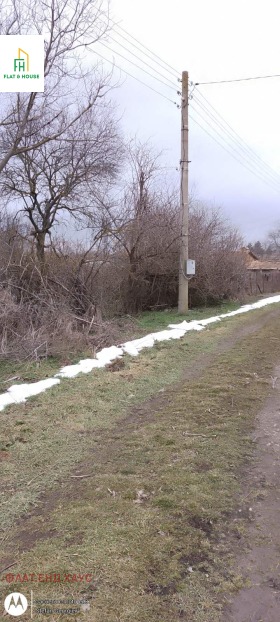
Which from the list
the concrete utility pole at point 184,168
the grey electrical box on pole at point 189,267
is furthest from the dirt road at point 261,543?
the concrete utility pole at point 184,168

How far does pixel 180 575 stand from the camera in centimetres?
254

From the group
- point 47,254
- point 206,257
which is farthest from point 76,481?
point 206,257

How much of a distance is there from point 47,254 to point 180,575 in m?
11.1

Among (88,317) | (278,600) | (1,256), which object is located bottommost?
(278,600)

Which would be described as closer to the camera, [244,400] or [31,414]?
[31,414]

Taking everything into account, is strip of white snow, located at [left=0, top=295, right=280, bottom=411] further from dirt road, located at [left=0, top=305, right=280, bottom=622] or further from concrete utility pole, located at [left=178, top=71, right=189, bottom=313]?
concrete utility pole, located at [left=178, top=71, right=189, bottom=313]

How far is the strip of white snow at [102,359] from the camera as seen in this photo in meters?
5.87

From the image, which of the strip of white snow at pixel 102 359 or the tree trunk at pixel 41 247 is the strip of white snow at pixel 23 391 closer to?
the strip of white snow at pixel 102 359

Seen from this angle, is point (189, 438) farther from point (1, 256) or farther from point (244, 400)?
point (1, 256)

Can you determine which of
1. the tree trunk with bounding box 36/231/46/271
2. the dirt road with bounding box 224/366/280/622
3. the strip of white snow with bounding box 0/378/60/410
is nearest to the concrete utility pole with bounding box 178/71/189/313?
the tree trunk with bounding box 36/231/46/271

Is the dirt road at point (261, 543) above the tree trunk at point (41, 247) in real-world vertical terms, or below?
below

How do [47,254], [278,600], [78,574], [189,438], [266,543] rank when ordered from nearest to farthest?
[278,600] → [78,574] → [266,543] → [189,438] → [47,254]

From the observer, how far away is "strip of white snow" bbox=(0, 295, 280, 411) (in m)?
5.87

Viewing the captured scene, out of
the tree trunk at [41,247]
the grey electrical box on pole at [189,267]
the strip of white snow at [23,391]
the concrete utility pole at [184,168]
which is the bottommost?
the strip of white snow at [23,391]
